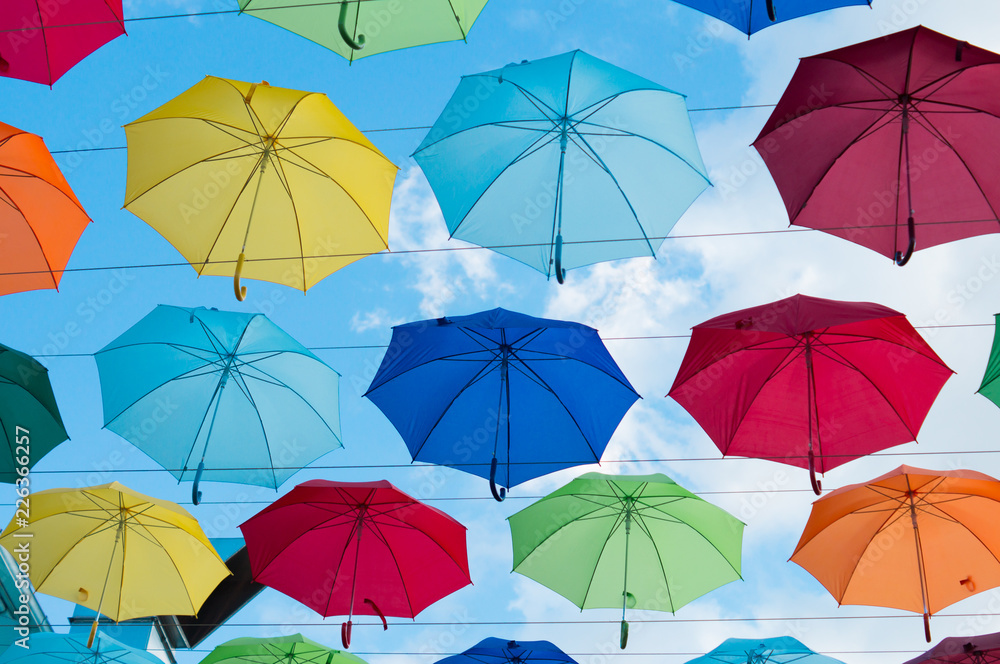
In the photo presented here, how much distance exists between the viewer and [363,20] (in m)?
6.08

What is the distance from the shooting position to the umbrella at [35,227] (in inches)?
274

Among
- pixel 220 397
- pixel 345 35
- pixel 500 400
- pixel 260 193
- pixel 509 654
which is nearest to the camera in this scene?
pixel 345 35

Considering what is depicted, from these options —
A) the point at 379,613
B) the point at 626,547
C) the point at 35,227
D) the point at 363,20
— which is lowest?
the point at 379,613

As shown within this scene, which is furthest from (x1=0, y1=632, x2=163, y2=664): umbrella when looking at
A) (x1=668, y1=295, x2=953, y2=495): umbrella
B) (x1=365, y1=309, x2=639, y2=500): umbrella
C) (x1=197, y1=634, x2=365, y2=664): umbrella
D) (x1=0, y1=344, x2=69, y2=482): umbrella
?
(x1=668, y1=295, x2=953, y2=495): umbrella

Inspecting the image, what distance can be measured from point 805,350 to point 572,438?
218cm

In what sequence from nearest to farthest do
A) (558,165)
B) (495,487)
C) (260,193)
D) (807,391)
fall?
(558,165), (260,193), (495,487), (807,391)

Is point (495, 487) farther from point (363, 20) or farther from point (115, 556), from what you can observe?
point (115, 556)

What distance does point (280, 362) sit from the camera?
25.6 feet

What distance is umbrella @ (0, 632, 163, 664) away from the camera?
8562 millimetres

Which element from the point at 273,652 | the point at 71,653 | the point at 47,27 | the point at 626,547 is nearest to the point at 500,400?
Result: the point at 626,547

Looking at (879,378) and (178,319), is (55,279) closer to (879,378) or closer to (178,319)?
(178,319)

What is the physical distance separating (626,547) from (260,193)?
4.73 metres

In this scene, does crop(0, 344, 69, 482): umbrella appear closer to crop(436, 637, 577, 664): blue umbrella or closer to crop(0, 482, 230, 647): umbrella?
crop(0, 482, 230, 647): umbrella

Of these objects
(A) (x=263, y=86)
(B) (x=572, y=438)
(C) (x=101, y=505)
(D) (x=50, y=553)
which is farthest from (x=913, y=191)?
(D) (x=50, y=553)
